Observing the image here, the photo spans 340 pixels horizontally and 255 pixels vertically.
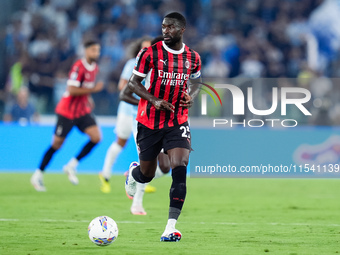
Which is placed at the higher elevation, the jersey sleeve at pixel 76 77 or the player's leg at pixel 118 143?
the jersey sleeve at pixel 76 77

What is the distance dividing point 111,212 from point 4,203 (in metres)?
2.12

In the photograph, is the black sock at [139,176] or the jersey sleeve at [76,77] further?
the jersey sleeve at [76,77]

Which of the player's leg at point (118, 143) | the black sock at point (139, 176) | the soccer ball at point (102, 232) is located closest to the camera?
the soccer ball at point (102, 232)

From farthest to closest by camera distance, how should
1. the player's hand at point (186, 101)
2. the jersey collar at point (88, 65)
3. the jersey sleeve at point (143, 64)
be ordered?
the jersey collar at point (88, 65) < the player's hand at point (186, 101) < the jersey sleeve at point (143, 64)

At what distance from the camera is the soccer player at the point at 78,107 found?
42.2ft

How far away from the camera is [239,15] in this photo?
22.1 m

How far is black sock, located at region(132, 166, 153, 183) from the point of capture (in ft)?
25.4

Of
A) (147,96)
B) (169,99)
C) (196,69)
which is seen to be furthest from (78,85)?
(147,96)

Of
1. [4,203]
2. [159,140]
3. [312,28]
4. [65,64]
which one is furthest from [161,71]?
[312,28]

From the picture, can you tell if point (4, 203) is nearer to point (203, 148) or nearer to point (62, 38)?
point (203, 148)

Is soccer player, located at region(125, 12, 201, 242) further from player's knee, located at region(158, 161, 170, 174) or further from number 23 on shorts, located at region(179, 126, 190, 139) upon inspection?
player's knee, located at region(158, 161, 170, 174)

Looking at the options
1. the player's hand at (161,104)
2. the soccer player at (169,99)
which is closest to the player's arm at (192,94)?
the soccer player at (169,99)

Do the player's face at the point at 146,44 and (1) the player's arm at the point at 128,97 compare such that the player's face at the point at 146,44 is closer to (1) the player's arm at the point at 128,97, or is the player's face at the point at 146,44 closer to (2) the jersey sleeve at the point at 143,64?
(1) the player's arm at the point at 128,97

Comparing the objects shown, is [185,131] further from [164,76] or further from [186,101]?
[164,76]
